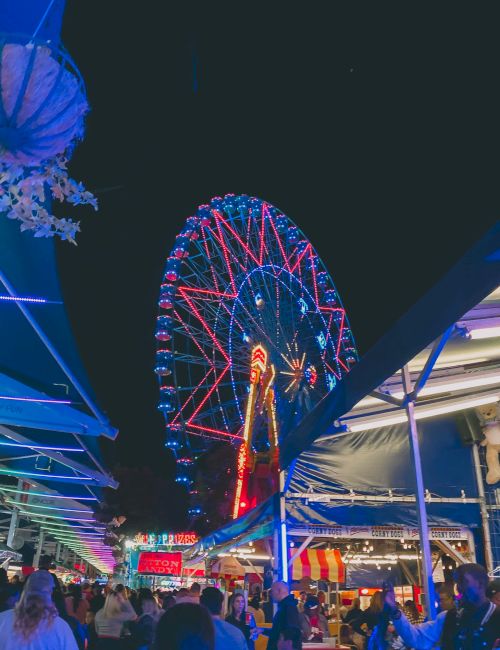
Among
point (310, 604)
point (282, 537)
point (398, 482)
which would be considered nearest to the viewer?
point (282, 537)

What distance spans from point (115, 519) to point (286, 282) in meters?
27.4

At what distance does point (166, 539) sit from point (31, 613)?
1511 inches

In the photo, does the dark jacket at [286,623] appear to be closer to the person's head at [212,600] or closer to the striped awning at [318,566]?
the person's head at [212,600]

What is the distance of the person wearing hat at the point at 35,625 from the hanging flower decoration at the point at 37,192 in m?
1.78

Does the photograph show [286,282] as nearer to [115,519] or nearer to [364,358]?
[364,358]

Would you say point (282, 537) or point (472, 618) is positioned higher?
point (282, 537)

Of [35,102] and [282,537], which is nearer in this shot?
[35,102]

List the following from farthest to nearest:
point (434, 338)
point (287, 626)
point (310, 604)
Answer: point (310, 604)
point (287, 626)
point (434, 338)

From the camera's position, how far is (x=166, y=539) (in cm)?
3916

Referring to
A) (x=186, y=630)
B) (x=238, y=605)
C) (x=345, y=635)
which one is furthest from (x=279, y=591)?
(x=186, y=630)

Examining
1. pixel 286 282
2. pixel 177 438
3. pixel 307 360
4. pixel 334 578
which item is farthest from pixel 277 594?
pixel 177 438

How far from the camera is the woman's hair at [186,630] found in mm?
1906

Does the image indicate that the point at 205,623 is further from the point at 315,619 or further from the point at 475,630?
the point at 315,619

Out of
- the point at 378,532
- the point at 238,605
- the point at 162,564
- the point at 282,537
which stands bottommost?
the point at 238,605
